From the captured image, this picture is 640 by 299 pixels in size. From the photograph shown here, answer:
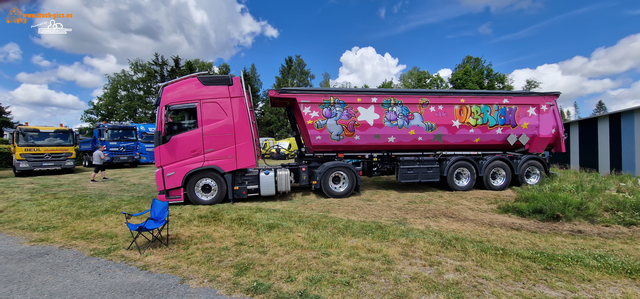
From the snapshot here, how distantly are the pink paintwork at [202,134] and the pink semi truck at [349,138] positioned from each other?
0.08 ft

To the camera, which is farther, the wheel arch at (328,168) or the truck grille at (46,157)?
the truck grille at (46,157)

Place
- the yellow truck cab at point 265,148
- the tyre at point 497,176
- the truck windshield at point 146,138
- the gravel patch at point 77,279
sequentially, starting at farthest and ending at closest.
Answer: the truck windshield at point 146,138 → the yellow truck cab at point 265,148 → the tyre at point 497,176 → the gravel patch at point 77,279

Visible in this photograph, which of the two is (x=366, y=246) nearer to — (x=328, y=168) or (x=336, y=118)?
(x=328, y=168)

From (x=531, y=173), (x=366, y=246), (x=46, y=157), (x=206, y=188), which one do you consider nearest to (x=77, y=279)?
(x=366, y=246)

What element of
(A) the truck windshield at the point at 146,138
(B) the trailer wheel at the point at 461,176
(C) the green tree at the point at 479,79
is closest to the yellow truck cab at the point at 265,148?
(B) the trailer wheel at the point at 461,176

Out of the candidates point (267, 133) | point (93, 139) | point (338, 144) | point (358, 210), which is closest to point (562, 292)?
point (358, 210)

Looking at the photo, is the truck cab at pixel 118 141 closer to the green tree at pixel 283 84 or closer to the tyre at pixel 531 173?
the tyre at pixel 531 173

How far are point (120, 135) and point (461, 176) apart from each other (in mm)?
19246

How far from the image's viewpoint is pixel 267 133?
45250 mm

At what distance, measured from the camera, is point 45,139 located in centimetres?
1406

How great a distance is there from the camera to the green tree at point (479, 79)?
31.9m

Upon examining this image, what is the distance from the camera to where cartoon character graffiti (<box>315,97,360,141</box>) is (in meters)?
7.80

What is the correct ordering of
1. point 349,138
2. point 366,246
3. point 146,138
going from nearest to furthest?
point 366,246 < point 349,138 < point 146,138

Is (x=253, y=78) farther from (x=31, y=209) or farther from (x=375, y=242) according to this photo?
(x=375, y=242)
